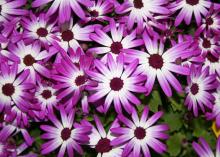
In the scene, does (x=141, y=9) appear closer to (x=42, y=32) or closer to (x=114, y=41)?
(x=114, y=41)

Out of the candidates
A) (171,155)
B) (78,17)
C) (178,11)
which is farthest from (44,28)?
(171,155)

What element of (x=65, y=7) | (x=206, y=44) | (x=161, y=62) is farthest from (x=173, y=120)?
(x=65, y=7)

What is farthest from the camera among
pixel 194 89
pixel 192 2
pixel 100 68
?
pixel 192 2

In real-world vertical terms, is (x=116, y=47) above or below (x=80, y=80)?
above

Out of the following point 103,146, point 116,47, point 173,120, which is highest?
point 116,47

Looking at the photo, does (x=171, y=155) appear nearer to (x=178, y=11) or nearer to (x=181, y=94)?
(x=181, y=94)

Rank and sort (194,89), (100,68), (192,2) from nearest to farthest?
(100,68) → (194,89) → (192,2)

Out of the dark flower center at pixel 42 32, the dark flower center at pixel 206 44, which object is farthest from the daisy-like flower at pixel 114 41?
the dark flower center at pixel 206 44
